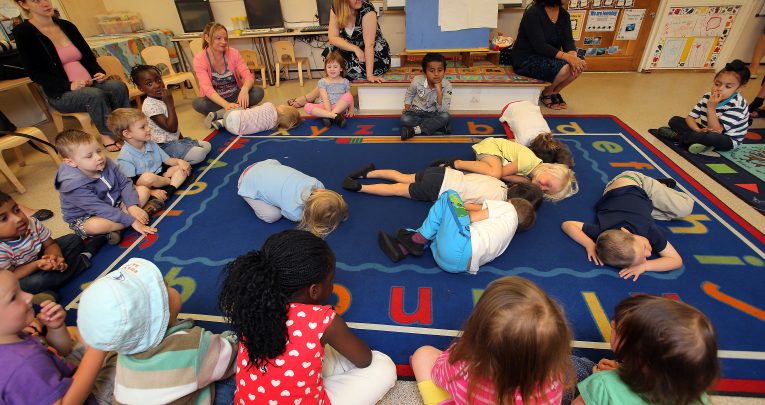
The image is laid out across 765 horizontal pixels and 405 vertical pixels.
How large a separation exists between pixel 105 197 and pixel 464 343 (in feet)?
6.90

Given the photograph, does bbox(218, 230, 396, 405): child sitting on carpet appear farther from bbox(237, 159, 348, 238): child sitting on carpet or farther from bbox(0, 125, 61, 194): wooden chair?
bbox(0, 125, 61, 194): wooden chair

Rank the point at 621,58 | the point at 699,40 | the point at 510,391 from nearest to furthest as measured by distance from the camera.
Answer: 1. the point at 510,391
2. the point at 699,40
3. the point at 621,58

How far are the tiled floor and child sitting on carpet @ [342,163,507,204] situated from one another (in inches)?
43.5

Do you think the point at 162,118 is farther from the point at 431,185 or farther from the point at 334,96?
the point at 431,185

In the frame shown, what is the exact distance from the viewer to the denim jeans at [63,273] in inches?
63.0

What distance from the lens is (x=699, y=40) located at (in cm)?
441

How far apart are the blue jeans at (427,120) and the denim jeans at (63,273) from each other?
241 centimetres

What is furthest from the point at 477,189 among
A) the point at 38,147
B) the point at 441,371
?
the point at 38,147

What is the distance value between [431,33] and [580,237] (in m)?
2.85

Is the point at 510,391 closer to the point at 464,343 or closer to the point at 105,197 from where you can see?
A: the point at 464,343

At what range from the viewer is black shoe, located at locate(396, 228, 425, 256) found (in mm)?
1773

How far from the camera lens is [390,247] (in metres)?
1.79

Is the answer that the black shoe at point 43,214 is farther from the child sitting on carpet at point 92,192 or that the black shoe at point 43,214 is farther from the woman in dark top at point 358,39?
the woman in dark top at point 358,39

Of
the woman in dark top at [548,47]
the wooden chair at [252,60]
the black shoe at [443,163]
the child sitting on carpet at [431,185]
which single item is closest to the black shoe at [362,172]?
the child sitting on carpet at [431,185]
